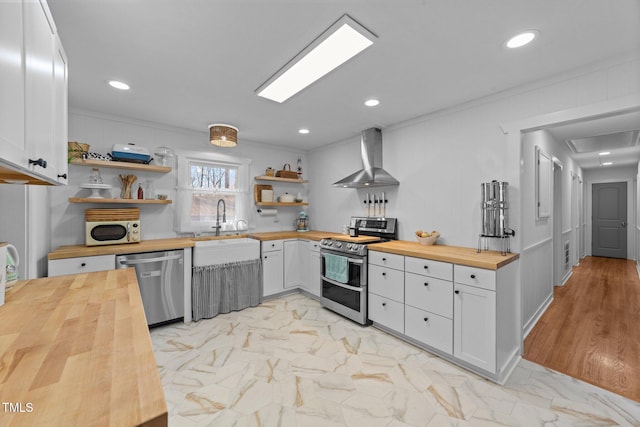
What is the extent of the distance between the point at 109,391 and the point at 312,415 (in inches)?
59.9

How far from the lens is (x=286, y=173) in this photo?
4.53m

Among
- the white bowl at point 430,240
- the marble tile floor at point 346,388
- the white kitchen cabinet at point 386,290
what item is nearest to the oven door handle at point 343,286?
the white kitchen cabinet at point 386,290

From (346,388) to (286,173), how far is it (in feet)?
10.9

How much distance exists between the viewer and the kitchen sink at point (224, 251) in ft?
10.5

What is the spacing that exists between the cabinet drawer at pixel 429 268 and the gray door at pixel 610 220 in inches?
306

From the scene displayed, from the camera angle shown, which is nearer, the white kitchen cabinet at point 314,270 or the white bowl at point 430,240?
the white bowl at point 430,240

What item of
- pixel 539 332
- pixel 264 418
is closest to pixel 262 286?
pixel 264 418

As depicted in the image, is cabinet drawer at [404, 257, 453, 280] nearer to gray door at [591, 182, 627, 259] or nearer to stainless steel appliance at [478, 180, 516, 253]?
stainless steel appliance at [478, 180, 516, 253]

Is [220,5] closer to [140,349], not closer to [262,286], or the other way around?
[140,349]

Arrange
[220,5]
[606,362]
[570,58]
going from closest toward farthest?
[220,5] → [570,58] → [606,362]

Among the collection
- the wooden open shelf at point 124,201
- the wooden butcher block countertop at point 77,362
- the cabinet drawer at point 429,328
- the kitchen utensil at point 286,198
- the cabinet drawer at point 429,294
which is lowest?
the cabinet drawer at point 429,328

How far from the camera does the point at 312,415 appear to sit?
1746 mm

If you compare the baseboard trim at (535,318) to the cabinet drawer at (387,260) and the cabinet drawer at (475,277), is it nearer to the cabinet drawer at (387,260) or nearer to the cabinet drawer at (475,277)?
the cabinet drawer at (475,277)

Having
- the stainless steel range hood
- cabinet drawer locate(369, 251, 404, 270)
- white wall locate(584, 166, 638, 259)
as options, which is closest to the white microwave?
the stainless steel range hood
